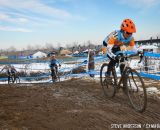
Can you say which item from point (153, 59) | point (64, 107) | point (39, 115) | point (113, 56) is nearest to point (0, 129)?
point (39, 115)

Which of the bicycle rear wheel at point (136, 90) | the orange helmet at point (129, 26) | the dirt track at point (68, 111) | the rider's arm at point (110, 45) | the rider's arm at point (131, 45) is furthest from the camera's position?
the rider's arm at point (131, 45)

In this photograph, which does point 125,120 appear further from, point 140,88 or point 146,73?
point 146,73

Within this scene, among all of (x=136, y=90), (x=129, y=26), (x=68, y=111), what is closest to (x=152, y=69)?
(x=129, y=26)

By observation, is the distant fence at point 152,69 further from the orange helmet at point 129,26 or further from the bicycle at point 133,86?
the orange helmet at point 129,26

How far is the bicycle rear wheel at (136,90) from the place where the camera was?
5.99m

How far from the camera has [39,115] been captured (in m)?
5.88

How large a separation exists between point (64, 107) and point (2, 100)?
7.03 feet

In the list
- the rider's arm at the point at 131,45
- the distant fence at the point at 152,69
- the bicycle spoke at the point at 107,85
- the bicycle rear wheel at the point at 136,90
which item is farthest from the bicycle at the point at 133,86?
the distant fence at the point at 152,69

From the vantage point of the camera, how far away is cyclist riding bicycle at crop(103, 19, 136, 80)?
6854mm

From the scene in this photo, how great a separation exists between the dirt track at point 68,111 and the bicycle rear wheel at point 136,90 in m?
0.18

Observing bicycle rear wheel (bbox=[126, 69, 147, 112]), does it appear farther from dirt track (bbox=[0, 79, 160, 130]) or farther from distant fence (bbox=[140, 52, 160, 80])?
distant fence (bbox=[140, 52, 160, 80])

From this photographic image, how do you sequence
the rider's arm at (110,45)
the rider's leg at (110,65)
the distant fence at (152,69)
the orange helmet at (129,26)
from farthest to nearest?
the distant fence at (152,69)
the rider's leg at (110,65)
the rider's arm at (110,45)
the orange helmet at (129,26)

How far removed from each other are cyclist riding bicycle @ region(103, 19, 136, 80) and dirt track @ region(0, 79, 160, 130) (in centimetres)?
124

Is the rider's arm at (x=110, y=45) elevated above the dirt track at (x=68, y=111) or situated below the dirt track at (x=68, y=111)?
above
